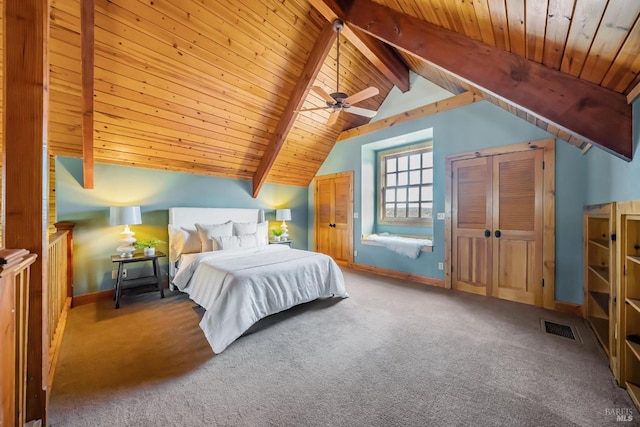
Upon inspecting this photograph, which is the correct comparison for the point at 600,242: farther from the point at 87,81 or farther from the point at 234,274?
the point at 87,81

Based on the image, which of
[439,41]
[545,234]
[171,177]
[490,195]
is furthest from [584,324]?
[171,177]

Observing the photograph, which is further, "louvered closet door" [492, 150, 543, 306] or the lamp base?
the lamp base

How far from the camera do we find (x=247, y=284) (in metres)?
2.51

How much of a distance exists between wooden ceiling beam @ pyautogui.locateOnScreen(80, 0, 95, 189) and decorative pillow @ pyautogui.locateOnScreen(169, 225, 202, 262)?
1.25 metres

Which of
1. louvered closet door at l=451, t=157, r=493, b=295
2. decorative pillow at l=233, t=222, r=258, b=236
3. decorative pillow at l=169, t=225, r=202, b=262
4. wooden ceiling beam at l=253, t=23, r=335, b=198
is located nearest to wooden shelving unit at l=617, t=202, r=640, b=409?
louvered closet door at l=451, t=157, r=493, b=295

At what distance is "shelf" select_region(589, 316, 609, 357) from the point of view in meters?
2.16

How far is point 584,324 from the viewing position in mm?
2652

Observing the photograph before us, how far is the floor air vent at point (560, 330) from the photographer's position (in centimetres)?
240

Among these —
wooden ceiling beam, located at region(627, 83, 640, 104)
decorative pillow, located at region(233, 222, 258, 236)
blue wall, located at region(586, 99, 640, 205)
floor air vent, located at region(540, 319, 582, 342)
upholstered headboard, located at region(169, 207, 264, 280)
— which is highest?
wooden ceiling beam, located at region(627, 83, 640, 104)

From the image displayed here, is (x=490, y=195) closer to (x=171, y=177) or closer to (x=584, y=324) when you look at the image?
(x=584, y=324)

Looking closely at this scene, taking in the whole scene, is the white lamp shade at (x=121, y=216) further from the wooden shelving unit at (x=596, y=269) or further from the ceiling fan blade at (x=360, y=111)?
the wooden shelving unit at (x=596, y=269)

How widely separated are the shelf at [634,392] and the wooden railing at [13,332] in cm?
318

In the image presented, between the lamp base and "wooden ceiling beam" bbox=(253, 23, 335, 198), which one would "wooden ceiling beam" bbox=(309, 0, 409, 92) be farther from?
the lamp base

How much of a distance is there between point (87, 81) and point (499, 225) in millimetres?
5268
